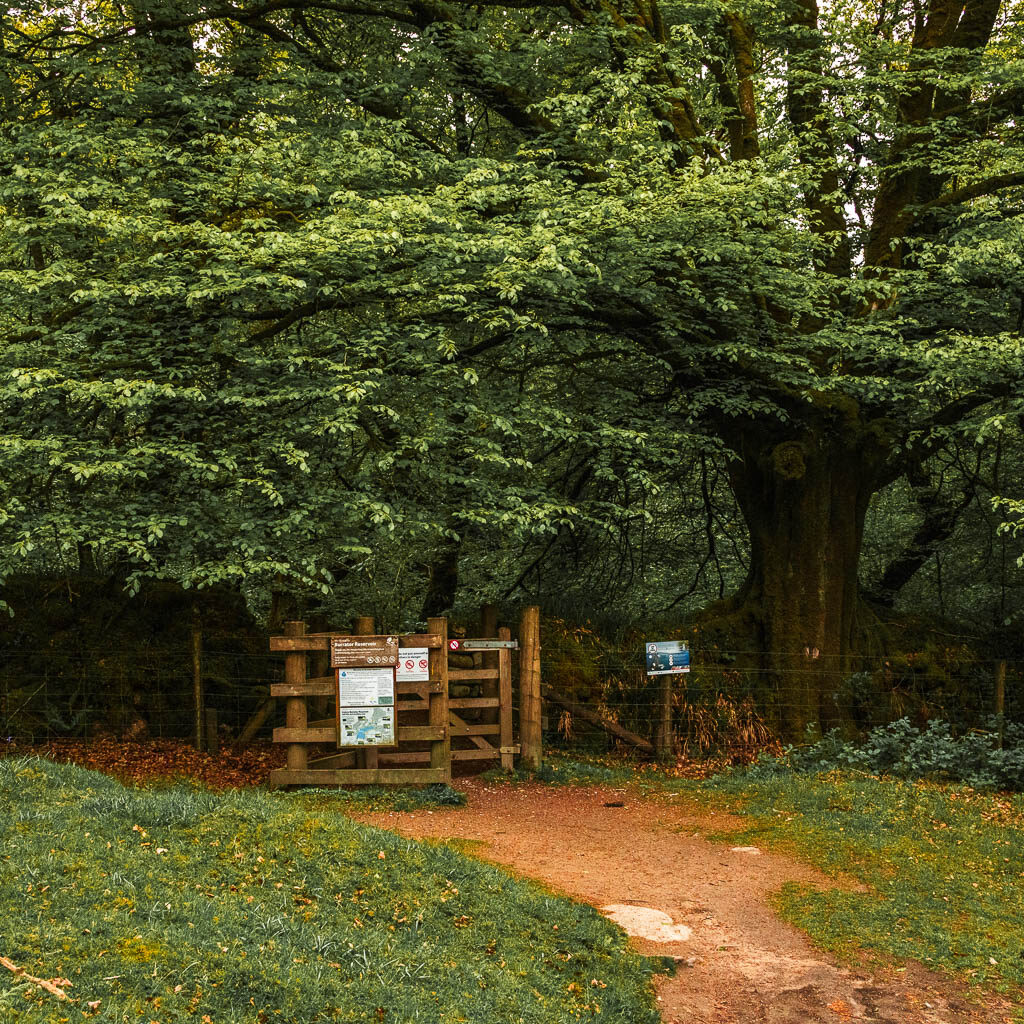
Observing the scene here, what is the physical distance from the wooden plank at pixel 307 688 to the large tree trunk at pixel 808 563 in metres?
6.22

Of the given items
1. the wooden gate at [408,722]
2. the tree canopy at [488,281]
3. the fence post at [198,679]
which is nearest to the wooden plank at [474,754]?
the wooden gate at [408,722]

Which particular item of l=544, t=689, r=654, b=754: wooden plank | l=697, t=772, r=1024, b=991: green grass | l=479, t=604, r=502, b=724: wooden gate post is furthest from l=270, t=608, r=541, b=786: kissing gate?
l=697, t=772, r=1024, b=991: green grass

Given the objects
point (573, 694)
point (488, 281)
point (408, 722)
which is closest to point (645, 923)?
point (408, 722)

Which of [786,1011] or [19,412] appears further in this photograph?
[19,412]

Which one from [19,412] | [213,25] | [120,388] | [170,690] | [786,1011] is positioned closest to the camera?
[786,1011]

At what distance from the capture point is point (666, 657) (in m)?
12.8

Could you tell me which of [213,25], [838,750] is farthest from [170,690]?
[213,25]

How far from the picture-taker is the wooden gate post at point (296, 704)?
426 inches

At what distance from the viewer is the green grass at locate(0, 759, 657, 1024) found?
13.8ft

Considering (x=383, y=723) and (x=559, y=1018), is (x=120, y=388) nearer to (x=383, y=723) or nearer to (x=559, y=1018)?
(x=383, y=723)

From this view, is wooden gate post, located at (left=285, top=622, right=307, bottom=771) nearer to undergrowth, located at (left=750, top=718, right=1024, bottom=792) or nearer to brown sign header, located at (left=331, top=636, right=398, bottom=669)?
brown sign header, located at (left=331, top=636, right=398, bottom=669)

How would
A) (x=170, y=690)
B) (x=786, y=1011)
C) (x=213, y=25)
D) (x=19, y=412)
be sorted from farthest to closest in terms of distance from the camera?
(x=213, y=25)
(x=170, y=690)
(x=19, y=412)
(x=786, y=1011)

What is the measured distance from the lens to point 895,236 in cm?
1406

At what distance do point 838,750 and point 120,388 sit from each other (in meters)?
9.11
